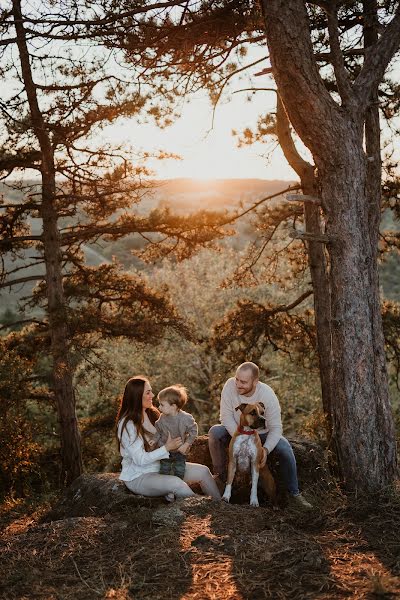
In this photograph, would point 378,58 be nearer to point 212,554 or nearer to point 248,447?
point 248,447

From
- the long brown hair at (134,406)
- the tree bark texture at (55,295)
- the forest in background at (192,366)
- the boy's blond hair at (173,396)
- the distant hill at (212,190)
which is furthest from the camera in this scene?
the distant hill at (212,190)

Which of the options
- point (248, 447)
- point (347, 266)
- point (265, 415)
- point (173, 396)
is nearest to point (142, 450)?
point (173, 396)

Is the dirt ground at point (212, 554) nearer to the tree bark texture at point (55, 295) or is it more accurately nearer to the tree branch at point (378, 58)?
the tree branch at point (378, 58)

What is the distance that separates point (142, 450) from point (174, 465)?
1.24 ft

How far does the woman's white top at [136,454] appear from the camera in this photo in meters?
5.83

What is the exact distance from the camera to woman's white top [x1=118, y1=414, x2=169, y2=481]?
5830 millimetres

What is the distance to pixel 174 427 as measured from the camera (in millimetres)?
6156

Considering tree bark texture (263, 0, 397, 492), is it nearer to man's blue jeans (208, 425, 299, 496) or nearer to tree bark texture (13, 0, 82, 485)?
man's blue jeans (208, 425, 299, 496)

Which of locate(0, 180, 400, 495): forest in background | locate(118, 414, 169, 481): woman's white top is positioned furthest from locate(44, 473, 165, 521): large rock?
locate(0, 180, 400, 495): forest in background

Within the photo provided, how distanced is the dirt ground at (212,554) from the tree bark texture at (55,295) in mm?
4976

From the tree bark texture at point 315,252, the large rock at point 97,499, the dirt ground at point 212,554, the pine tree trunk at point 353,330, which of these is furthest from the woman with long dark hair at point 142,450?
the tree bark texture at point 315,252

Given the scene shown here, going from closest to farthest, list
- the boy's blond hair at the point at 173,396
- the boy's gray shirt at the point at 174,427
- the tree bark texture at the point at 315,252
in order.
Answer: the boy's blond hair at the point at 173,396 → the boy's gray shirt at the point at 174,427 → the tree bark texture at the point at 315,252

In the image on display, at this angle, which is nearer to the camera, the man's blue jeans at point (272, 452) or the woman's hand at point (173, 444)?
the woman's hand at point (173, 444)

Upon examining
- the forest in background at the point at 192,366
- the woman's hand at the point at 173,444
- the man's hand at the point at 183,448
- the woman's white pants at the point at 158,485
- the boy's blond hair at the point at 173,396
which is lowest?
the forest in background at the point at 192,366
